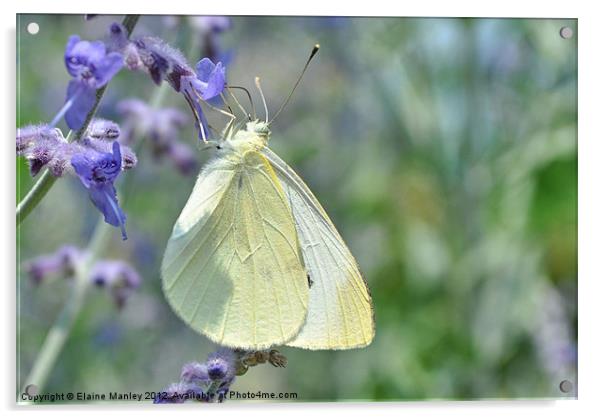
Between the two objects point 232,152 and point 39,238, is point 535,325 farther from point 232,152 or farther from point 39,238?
point 39,238

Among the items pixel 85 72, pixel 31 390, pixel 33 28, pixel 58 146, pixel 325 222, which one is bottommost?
pixel 31 390

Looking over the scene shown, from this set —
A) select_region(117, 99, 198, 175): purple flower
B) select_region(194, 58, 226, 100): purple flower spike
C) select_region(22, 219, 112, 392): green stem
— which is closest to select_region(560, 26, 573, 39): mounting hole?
select_region(117, 99, 198, 175): purple flower

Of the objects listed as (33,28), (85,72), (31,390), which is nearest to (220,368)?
(85,72)

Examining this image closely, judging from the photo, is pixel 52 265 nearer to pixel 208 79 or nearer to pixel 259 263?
pixel 259 263

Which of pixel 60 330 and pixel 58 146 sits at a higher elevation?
pixel 58 146

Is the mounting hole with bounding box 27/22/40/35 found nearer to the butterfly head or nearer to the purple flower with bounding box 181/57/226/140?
the butterfly head
